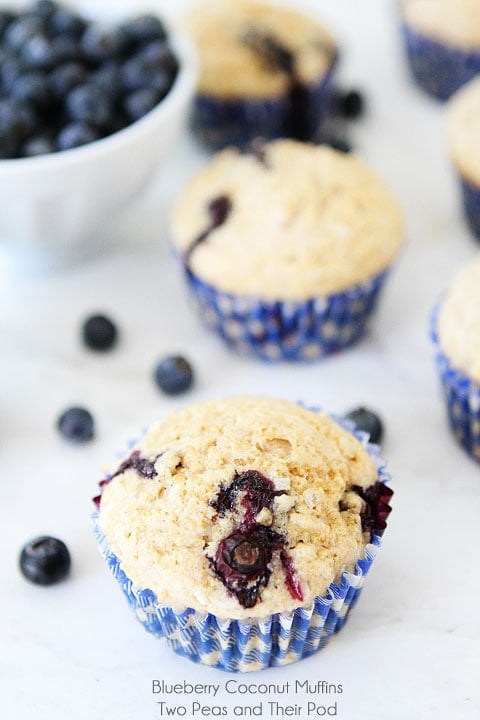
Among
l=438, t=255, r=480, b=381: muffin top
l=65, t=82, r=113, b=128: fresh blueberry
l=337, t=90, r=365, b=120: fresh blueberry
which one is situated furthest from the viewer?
l=337, t=90, r=365, b=120: fresh blueberry

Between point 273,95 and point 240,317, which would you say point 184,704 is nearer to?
point 240,317

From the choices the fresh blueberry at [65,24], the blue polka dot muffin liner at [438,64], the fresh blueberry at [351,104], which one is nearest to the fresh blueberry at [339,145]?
the fresh blueberry at [351,104]

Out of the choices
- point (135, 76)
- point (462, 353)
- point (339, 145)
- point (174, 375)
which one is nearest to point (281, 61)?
point (339, 145)

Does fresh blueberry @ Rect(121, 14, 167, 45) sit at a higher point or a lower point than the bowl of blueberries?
higher

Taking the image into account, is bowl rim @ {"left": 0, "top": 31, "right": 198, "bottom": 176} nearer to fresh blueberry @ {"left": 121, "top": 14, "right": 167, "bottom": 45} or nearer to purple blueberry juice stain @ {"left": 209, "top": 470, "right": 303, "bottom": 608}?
→ fresh blueberry @ {"left": 121, "top": 14, "right": 167, "bottom": 45}

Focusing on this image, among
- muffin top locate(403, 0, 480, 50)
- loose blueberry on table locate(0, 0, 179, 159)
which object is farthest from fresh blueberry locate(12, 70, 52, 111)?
muffin top locate(403, 0, 480, 50)

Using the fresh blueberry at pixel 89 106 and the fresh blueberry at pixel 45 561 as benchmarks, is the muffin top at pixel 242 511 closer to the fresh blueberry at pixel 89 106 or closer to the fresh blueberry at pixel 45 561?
the fresh blueberry at pixel 45 561
